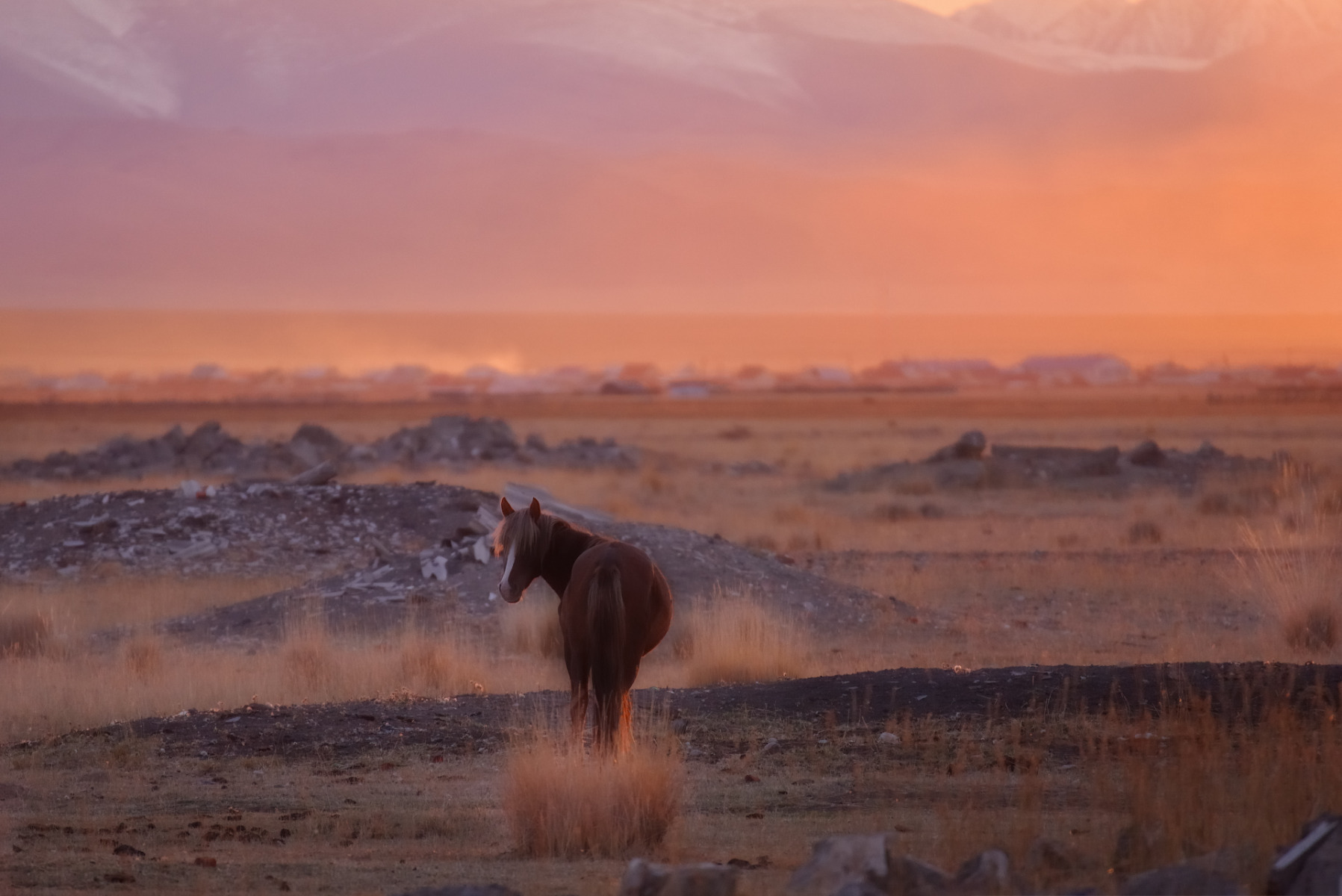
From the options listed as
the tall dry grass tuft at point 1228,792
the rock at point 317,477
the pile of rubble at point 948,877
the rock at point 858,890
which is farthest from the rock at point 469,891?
the rock at point 317,477

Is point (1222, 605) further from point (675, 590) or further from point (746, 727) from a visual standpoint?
point (746, 727)

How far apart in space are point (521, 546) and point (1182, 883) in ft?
14.2

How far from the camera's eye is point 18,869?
7.72 meters

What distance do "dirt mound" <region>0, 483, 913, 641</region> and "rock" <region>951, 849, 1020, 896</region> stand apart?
1274 centimetres

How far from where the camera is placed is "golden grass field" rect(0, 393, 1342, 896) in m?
7.88

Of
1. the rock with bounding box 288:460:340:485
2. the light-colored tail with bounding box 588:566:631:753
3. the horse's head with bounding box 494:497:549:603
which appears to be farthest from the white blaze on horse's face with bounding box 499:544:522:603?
the rock with bounding box 288:460:340:485

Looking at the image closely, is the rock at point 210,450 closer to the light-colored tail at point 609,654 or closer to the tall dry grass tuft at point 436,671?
the tall dry grass tuft at point 436,671

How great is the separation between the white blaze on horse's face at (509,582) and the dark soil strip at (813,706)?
2370 mm

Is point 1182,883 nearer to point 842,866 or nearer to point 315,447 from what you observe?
point 842,866

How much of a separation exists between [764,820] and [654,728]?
1.02m

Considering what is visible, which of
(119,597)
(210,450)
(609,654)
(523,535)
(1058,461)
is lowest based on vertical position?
(119,597)

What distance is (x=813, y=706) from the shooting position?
1235cm

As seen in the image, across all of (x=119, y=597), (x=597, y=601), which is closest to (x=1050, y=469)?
(x=119, y=597)

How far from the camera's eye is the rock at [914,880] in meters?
6.28
